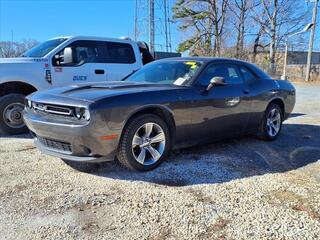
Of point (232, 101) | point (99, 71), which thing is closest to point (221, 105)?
point (232, 101)

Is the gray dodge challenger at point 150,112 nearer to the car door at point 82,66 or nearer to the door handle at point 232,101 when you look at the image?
the door handle at point 232,101

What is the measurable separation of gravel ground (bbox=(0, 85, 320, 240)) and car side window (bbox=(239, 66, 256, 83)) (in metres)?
1.33

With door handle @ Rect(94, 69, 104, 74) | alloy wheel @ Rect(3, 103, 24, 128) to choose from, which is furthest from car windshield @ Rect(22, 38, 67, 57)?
alloy wheel @ Rect(3, 103, 24, 128)

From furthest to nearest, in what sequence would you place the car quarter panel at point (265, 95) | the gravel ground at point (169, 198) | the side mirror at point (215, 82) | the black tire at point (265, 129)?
the black tire at point (265, 129) → the car quarter panel at point (265, 95) → the side mirror at point (215, 82) → the gravel ground at point (169, 198)

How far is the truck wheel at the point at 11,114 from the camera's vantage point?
6.39 meters

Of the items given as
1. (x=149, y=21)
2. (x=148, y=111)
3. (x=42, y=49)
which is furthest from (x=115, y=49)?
(x=149, y=21)

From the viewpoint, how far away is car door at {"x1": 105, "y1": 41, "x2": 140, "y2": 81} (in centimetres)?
764

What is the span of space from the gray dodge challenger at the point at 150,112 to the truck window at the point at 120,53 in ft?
7.19

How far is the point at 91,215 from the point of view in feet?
10.7

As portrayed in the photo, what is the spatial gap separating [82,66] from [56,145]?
3.29 meters

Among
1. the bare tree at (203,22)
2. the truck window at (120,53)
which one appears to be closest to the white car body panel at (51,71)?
the truck window at (120,53)

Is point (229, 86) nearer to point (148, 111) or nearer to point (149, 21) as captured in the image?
point (148, 111)

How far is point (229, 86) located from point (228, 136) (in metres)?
0.79

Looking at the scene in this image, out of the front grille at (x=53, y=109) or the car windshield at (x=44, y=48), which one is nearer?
the front grille at (x=53, y=109)
